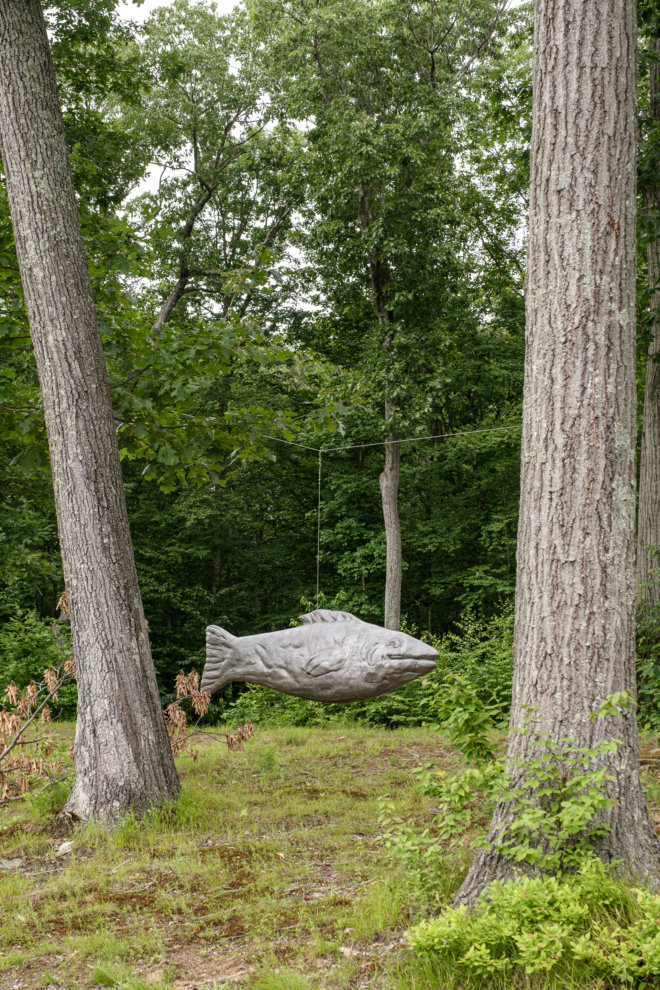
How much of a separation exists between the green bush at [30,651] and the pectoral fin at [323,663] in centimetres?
615

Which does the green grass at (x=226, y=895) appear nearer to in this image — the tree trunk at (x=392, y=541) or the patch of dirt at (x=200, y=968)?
the patch of dirt at (x=200, y=968)

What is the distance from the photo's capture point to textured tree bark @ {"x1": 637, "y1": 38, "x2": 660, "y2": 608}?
880 centimetres

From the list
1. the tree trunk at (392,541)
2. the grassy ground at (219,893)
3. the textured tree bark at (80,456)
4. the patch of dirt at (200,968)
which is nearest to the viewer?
the patch of dirt at (200,968)

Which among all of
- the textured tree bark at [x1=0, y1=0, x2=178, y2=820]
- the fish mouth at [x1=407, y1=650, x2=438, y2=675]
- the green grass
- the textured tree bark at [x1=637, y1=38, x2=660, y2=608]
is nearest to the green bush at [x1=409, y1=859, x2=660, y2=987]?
the green grass

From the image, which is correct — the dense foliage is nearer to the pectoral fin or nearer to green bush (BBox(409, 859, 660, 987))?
the pectoral fin

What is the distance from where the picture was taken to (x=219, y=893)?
13.5 ft

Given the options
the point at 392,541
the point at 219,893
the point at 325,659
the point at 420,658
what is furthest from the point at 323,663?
the point at 392,541

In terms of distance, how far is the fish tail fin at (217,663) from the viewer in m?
6.27

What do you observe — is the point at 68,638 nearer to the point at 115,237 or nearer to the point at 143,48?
the point at 115,237

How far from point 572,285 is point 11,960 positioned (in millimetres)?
3868

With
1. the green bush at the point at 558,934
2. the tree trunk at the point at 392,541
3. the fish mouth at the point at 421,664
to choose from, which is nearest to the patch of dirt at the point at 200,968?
the green bush at the point at 558,934

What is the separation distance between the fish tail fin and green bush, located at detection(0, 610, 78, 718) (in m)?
5.47

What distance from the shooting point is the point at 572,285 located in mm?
3453

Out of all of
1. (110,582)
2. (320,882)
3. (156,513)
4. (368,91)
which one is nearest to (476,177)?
(368,91)
